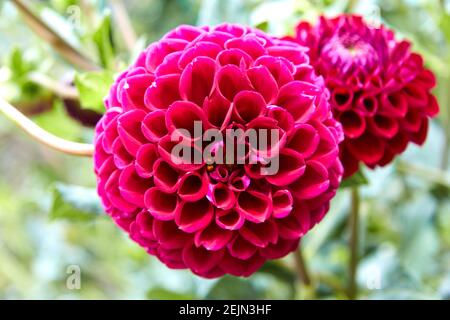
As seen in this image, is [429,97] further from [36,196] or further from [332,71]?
[36,196]

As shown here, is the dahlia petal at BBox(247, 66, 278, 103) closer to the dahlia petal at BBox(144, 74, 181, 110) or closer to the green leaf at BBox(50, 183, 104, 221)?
the dahlia petal at BBox(144, 74, 181, 110)

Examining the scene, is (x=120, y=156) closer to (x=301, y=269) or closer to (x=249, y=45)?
(x=249, y=45)

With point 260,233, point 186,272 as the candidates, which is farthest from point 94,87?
point 186,272

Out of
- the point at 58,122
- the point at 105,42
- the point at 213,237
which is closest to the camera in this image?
the point at 213,237

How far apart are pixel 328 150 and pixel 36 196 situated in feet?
2.22

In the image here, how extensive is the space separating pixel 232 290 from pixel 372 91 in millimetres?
209

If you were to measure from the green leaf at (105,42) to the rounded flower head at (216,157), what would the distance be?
13 cm

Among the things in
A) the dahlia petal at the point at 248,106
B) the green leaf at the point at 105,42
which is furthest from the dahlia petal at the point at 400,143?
the green leaf at the point at 105,42

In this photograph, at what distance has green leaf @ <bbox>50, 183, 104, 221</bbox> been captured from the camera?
0.45 metres

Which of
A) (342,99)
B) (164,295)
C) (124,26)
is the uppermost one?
(124,26)

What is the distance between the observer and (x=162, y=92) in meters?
0.30

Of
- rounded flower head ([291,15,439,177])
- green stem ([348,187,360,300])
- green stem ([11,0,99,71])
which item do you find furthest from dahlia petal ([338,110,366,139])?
green stem ([11,0,99,71])

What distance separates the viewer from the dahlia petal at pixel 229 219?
28 cm
